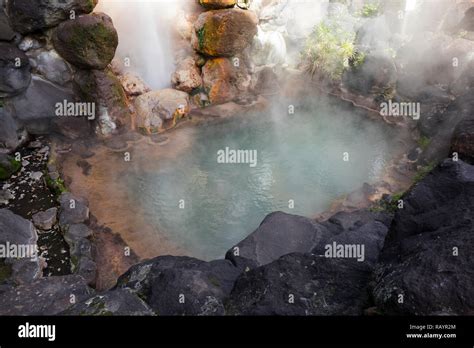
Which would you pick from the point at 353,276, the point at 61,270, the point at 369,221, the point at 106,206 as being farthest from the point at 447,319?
the point at 106,206

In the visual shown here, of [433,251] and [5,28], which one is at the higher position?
[5,28]

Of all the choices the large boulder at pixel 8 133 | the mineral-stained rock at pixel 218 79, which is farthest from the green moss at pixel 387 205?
the large boulder at pixel 8 133

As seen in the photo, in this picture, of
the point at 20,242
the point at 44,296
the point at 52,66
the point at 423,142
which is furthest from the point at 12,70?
the point at 423,142

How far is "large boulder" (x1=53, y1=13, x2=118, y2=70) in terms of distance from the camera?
12977 mm

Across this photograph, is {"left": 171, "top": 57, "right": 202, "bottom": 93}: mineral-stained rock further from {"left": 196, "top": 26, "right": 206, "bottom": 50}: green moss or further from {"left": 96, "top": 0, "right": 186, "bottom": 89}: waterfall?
{"left": 196, "top": 26, "right": 206, "bottom": 50}: green moss

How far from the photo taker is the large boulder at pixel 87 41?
42.6 feet

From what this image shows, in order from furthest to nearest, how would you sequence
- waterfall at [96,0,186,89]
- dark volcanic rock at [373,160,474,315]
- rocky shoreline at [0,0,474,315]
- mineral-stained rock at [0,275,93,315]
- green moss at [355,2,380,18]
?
green moss at [355,2,380,18] < waterfall at [96,0,186,89] < mineral-stained rock at [0,275,93,315] < rocky shoreline at [0,0,474,315] < dark volcanic rock at [373,160,474,315]

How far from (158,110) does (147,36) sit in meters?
3.70

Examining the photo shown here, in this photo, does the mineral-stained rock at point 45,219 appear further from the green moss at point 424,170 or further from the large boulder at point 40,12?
the green moss at point 424,170

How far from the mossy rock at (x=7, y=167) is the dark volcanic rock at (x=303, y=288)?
9.19 meters

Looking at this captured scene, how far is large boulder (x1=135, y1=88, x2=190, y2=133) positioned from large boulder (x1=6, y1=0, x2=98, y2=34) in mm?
3593

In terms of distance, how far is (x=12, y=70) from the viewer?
13.2 meters

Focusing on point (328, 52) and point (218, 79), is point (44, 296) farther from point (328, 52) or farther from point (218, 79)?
point (328, 52)

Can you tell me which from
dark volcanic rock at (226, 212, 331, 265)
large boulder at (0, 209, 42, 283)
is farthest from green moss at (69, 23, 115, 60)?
dark volcanic rock at (226, 212, 331, 265)
